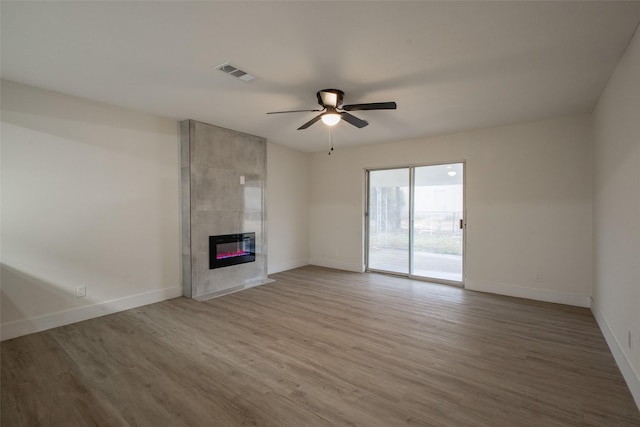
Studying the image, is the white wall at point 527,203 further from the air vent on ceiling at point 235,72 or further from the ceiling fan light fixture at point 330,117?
the air vent on ceiling at point 235,72

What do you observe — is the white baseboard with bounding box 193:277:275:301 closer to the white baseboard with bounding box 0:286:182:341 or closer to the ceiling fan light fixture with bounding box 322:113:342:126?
the white baseboard with bounding box 0:286:182:341

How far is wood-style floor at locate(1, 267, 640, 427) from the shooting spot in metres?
1.91

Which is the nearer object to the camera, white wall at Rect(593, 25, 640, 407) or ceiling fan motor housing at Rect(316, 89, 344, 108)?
A: white wall at Rect(593, 25, 640, 407)

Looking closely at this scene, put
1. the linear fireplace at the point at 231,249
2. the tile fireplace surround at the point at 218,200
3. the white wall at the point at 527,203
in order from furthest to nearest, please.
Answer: the linear fireplace at the point at 231,249, the tile fireplace surround at the point at 218,200, the white wall at the point at 527,203

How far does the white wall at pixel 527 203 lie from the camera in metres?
4.01

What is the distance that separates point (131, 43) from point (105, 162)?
6.39 feet

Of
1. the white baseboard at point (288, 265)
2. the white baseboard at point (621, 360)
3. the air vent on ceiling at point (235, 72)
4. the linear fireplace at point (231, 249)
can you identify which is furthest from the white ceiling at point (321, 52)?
the white baseboard at point (288, 265)

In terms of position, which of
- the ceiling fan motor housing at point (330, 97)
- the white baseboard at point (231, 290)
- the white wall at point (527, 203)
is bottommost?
the white baseboard at point (231, 290)

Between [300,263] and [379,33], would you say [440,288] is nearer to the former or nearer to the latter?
[300,263]

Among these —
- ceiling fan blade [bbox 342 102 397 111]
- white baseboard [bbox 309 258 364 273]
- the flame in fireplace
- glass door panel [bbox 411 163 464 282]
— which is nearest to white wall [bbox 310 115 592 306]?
glass door panel [bbox 411 163 464 282]

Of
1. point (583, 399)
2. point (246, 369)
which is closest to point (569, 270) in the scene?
point (583, 399)

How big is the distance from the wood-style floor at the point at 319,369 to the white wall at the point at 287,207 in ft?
7.55

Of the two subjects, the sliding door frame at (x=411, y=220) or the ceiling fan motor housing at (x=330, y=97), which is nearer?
the ceiling fan motor housing at (x=330, y=97)

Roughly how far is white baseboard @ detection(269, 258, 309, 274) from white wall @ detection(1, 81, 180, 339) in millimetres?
2048
